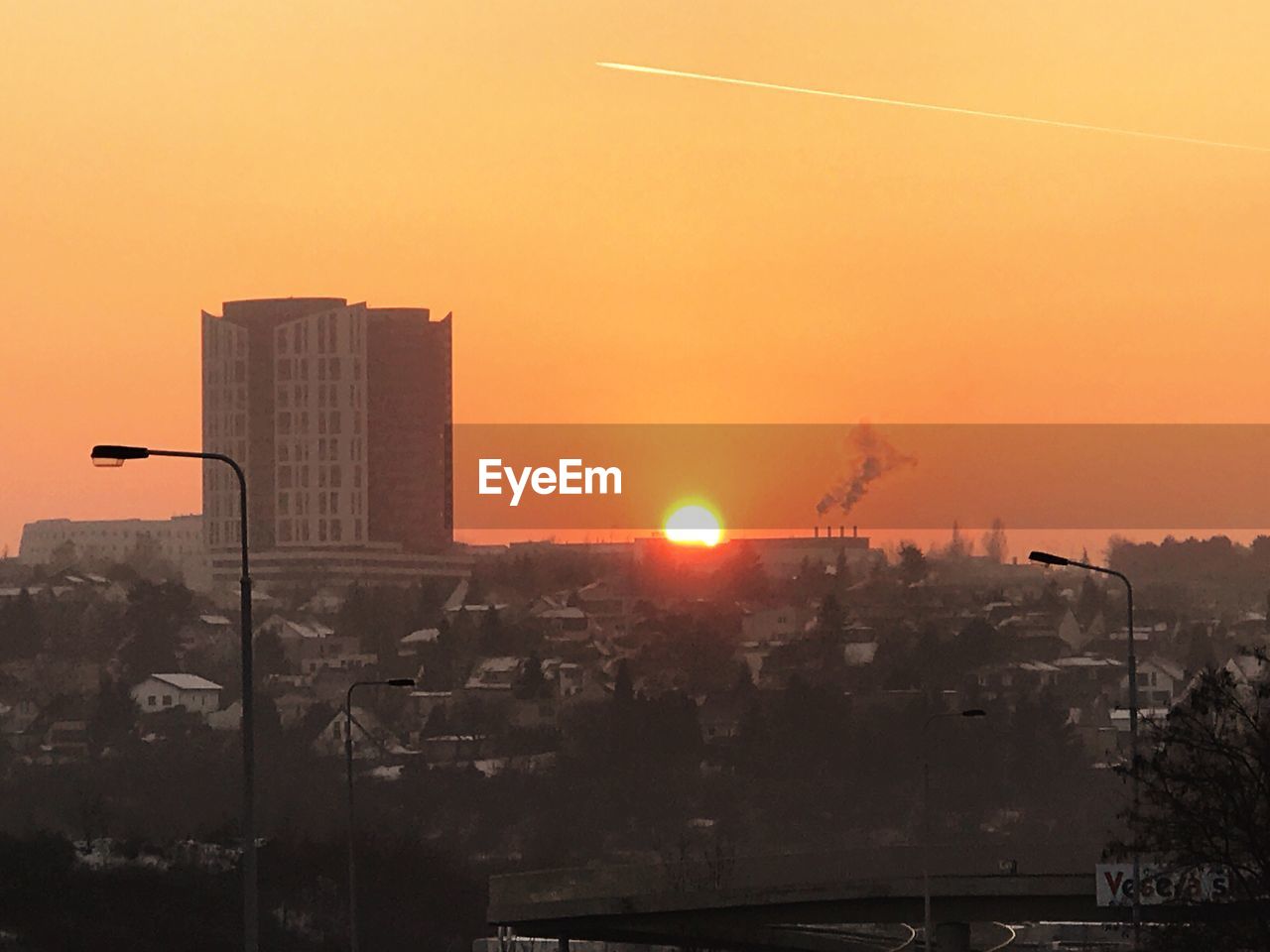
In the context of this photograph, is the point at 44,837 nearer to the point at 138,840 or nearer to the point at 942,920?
the point at 138,840

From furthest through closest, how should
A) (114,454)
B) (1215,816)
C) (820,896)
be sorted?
(820,896) < (1215,816) < (114,454)

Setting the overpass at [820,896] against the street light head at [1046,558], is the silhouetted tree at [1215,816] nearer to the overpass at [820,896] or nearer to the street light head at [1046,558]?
the street light head at [1046,558]

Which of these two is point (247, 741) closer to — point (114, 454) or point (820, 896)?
point (114, 454)

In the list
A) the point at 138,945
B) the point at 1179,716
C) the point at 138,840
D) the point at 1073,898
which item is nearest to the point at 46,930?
the point at 138,945

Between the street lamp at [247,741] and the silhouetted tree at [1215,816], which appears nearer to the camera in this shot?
the street lamp at [247,741]

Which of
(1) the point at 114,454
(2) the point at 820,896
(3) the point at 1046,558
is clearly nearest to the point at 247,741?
(1) the point at 114,454

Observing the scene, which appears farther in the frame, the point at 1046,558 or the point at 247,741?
the point at 1046,558

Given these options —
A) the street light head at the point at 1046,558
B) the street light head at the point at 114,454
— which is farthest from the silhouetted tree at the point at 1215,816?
the street light head at the point at 114,454
